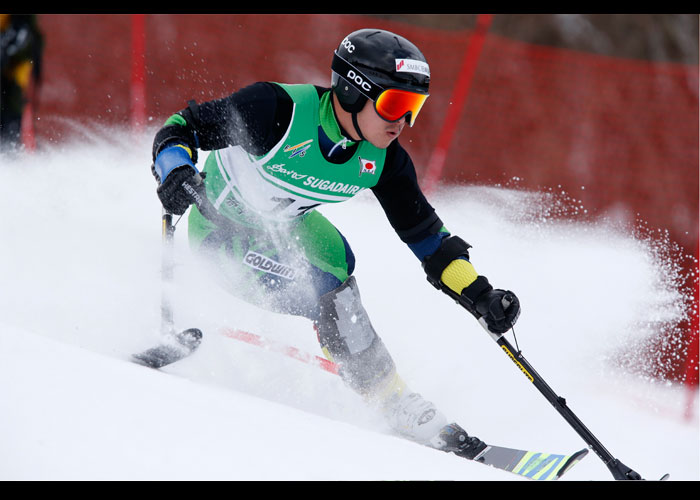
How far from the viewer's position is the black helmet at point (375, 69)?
2.22 m

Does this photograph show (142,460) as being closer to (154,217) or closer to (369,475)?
(369,475)

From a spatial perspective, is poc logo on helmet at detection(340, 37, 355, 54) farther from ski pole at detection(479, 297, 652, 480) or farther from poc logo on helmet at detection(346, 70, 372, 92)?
ski pole at detection(479, 297, 652, 480)

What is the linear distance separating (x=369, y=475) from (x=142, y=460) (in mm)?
516

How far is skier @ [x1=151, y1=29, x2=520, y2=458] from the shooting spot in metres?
2.26

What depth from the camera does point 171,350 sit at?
2.67 m

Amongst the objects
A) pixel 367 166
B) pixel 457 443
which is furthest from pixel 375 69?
pixel 457 443

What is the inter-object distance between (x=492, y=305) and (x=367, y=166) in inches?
27.2

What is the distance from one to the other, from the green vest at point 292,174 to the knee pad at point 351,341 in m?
0.38

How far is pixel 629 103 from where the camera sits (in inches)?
207

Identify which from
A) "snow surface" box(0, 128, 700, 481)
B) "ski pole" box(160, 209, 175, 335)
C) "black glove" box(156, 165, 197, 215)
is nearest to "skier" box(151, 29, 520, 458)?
"black glove" box(156, 165, 197, 215)

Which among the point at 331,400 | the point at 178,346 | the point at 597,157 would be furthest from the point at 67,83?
the point at 597,157

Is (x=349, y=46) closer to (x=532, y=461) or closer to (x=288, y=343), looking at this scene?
(x=288, y=343)

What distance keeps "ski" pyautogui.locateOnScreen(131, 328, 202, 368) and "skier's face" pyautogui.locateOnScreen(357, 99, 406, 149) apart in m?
1.12

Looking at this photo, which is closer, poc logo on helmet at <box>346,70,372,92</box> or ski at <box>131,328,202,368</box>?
poc logo on helmet at <box>346,70,372,92</box>
